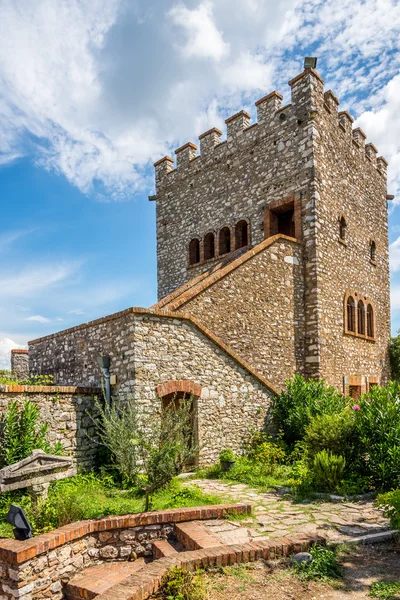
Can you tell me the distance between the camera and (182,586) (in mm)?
4914

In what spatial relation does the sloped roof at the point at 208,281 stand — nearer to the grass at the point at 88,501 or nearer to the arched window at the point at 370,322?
the grass at the point at 88,501

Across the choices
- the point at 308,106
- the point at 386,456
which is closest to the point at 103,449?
the point at 386,456

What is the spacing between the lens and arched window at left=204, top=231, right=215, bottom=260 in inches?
699

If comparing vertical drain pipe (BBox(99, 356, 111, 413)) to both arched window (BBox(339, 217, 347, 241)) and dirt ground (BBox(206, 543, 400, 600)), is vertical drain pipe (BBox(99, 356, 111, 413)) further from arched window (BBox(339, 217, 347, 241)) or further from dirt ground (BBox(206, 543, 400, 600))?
arched window (BBox(339, 217, 347, 241))

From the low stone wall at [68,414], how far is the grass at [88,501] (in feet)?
1.97

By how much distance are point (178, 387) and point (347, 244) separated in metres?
9.04

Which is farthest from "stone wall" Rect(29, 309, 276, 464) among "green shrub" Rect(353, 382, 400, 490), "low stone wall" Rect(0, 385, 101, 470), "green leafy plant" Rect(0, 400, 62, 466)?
"green shrub" Rect(353, 382, 400, 490)

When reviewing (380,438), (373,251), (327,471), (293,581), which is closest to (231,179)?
(373,251)

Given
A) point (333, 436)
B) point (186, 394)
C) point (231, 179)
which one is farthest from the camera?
point (231, 179)

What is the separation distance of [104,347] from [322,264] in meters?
7.48

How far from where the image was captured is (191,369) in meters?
10.2

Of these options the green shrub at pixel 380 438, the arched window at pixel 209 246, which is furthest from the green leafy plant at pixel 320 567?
the arched window at pixel 209 246

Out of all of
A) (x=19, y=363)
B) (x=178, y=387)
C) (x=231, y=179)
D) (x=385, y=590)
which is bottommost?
(x=385, y=590)

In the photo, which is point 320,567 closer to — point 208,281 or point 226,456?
point 226,456
